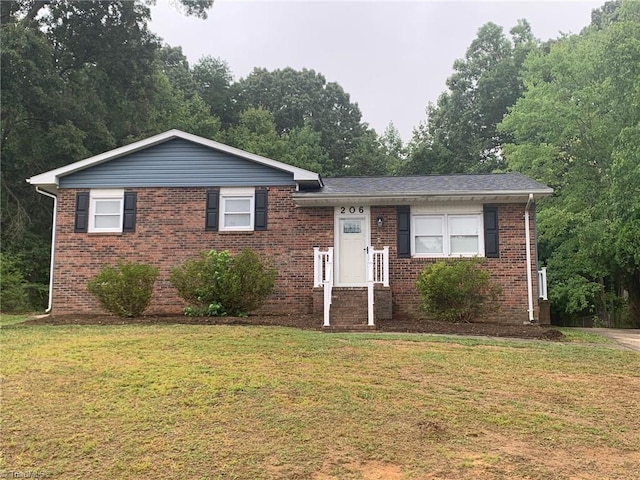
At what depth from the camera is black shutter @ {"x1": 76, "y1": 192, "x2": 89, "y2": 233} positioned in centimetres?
1477

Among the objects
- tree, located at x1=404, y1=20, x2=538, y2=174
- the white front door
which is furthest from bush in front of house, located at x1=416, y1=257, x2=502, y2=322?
tree, located at x1=404, y1=20, x2=538, y2=174

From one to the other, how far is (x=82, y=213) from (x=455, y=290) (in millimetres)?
9455

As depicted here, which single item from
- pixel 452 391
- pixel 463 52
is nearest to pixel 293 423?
pixel 452 391

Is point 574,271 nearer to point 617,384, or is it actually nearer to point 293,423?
point 617,384

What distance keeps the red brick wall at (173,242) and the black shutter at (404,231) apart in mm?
1702

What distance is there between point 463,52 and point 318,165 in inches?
557

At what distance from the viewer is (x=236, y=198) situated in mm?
14797

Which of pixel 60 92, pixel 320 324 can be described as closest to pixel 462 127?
pixel 60 92

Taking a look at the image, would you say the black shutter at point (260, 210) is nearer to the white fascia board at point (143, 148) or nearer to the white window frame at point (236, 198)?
the white window frame at point (236, 198)

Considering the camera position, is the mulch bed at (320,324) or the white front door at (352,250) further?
the white front door at (352,250)

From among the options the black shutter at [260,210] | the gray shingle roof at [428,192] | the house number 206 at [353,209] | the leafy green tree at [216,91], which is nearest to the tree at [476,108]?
the leafy green tree at [216,91]

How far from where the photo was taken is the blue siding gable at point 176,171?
48.5 ft

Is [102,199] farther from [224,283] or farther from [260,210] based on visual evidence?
[224,283]

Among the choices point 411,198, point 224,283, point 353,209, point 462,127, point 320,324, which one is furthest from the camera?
point 462,127
